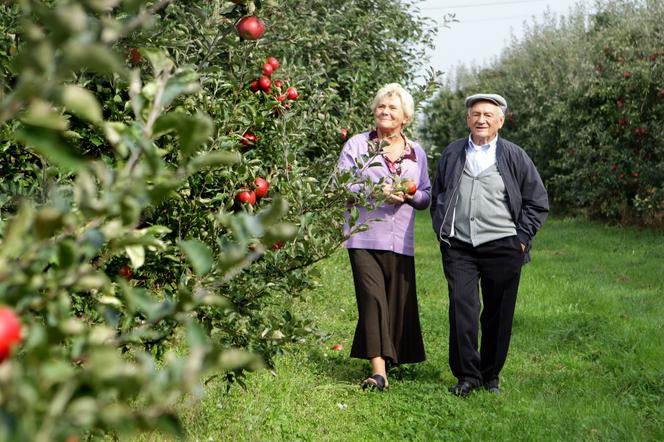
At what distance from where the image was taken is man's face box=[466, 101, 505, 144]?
5.43 m

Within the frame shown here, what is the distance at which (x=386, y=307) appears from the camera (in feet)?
18.9

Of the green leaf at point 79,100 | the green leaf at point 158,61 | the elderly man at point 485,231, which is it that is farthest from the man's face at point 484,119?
the green leaf at point 79,100

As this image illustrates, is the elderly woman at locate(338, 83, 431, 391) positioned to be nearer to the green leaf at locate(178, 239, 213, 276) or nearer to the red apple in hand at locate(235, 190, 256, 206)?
the red apple in hand at locate(235, 190, 256, 206)

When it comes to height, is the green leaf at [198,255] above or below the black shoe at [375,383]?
above

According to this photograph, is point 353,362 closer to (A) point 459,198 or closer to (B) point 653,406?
(A) point 459,198

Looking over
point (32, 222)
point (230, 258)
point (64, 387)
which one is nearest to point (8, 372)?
point (64, 387)

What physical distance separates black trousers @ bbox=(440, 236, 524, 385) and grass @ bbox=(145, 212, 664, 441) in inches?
8.4

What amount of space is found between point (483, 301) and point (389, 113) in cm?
132

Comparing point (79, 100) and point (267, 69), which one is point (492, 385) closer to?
point (267, 69)

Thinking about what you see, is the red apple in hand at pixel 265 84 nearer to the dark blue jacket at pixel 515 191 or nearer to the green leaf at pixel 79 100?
the dark blue jacket at pixel 515 191

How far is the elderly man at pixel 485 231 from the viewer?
5410 mm

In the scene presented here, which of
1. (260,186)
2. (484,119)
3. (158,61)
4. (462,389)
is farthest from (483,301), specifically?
(158,61)

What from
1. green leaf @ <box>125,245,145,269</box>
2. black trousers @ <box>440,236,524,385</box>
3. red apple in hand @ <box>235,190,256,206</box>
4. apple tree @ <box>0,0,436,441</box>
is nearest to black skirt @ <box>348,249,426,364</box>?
black trousers @ <box>440,236,524,385</box>

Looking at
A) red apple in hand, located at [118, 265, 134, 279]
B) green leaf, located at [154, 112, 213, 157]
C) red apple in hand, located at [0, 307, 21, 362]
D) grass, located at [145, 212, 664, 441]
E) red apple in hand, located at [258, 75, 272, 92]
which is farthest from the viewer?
grass, located at [145, 212, 664, 441]
